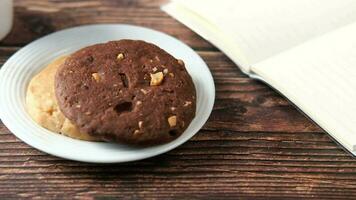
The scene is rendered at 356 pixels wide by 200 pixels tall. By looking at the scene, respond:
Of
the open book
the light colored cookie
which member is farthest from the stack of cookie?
the open book

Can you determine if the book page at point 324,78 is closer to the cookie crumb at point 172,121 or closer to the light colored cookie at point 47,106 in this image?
the cookie crumb at point 172,121

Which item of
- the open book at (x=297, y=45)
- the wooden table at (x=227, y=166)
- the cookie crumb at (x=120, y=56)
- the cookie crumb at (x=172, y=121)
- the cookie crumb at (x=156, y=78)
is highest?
the open book at (x=297, y=45)

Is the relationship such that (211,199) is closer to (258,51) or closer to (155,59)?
(155,59)

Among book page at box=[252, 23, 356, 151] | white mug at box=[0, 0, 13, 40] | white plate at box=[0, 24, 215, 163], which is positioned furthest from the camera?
white mug at box=[0, 0, 13, 40]

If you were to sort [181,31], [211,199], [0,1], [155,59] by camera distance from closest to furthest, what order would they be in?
[211,199], [155,59], [0,1], [181,31]

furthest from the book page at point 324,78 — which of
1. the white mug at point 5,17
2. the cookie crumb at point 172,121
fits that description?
the white mug at point 5,17

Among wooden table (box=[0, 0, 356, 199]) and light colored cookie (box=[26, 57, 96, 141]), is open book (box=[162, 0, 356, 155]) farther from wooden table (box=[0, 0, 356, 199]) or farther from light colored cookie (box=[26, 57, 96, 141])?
light colored cookie (box=[26, 57, 96, 141])

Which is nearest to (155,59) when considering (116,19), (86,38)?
(86,38)

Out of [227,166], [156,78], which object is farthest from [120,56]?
[227,166]
